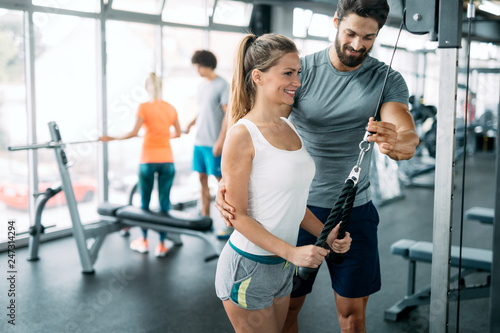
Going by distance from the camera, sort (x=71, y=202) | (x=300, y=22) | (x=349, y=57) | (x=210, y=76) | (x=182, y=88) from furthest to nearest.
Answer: (x=300, y=22), (x=182, y=88), (x=210, y=76), (x=71, y=202), (x=349, y=57)

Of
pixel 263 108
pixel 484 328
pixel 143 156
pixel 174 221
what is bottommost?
pixel 484 328

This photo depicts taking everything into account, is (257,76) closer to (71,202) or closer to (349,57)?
(349,57)

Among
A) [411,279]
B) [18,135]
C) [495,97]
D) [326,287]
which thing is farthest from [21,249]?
[495,97]

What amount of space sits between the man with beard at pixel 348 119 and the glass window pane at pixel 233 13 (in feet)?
15.6

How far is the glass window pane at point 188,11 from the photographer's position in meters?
5.61

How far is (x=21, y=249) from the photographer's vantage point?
4305 mm

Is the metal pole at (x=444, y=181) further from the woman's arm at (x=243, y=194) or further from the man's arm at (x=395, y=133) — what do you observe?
the woman's arm at (x=243, y=194)

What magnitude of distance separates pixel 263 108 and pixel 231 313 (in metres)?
0.57

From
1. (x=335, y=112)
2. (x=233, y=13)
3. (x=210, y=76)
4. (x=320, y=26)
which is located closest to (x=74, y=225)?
(x=210, y=76)

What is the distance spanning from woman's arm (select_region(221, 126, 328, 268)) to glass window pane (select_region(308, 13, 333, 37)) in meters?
6.51

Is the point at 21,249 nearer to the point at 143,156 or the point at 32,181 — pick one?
the point at 32,181

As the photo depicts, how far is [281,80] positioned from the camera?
141 cm

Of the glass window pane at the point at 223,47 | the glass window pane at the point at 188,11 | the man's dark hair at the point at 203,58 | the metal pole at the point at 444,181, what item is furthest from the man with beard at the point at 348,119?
the glass window pane at the point at 223,47

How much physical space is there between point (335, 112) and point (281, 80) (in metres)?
0.36
